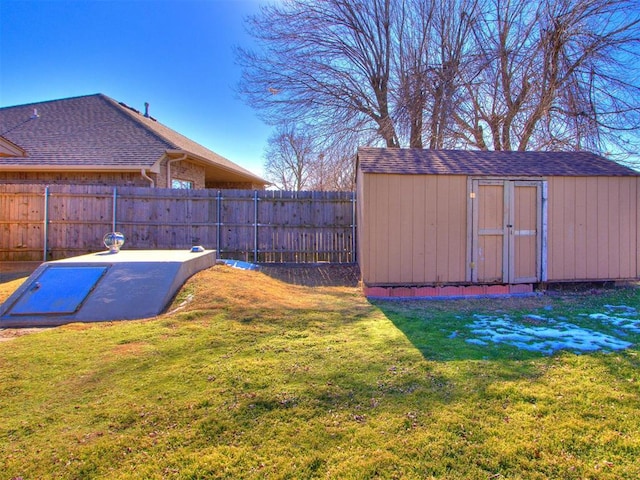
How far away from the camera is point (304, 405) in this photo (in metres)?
2.49

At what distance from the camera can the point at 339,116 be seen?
44.8ft

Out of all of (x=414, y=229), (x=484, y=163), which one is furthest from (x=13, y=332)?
(x=484, y=163)

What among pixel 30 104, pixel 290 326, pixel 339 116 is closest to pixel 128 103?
pixel 30 104

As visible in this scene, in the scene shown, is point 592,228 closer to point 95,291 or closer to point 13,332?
point 95,291

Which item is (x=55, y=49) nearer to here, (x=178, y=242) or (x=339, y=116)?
(x=178, y=242)

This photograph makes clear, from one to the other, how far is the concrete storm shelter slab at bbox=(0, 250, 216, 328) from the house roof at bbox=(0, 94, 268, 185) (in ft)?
17.3

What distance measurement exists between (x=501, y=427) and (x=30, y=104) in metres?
17.4

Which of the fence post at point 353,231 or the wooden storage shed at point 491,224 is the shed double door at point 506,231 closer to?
the wooden storage shed at point 491,224

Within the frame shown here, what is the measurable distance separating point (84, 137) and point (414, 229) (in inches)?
415

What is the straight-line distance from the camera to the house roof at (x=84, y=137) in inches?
402

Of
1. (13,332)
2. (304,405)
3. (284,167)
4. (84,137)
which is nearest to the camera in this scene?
(304,405)

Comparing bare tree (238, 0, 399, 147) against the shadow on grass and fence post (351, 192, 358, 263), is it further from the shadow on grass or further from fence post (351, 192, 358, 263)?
the shadow on grass

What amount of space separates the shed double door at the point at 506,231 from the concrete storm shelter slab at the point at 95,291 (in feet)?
16.9

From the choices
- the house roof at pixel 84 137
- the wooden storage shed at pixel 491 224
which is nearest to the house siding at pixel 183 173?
the house roof at pixel 84 137
